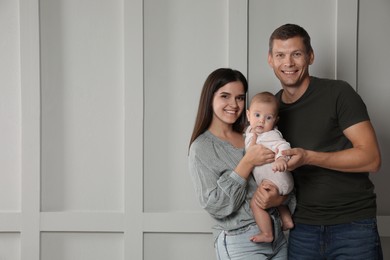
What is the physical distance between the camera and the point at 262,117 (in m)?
1.73

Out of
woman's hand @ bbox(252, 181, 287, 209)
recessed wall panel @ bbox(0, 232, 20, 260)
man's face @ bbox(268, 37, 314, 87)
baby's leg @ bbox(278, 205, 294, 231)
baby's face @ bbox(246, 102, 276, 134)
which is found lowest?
recessed wall panel @ bbox(0, 232, 20, 260)

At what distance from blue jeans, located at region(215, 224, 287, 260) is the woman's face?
44 centimetres

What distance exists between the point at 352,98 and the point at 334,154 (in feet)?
0.75

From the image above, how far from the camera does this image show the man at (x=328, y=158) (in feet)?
5.55

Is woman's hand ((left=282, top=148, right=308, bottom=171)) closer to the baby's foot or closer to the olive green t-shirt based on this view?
the olive green t-shirt

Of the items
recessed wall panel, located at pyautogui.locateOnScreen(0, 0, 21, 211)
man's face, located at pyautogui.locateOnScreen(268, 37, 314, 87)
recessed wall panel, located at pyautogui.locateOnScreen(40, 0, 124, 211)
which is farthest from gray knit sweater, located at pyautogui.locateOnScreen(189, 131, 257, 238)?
recessed wall panel, located at pyautogui.locateOnScreen(0, 0, 21, 211)

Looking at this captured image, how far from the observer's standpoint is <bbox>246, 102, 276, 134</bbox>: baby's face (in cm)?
172

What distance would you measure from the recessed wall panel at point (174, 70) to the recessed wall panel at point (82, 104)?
15cm

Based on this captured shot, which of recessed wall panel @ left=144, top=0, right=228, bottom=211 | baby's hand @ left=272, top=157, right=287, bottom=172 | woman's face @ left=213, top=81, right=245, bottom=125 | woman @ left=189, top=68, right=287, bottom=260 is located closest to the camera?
baby's hand @ left=272, top=157, right=287, bottom=172

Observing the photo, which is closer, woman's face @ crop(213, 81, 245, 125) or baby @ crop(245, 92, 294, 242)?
baby @ crop(245, 92, 294, 242)

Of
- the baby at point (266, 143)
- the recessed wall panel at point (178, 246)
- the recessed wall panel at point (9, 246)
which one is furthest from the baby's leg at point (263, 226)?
the recessed wall panel at point (9, 246)

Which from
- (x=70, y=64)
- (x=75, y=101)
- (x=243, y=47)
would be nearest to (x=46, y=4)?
(x=70, y=64)

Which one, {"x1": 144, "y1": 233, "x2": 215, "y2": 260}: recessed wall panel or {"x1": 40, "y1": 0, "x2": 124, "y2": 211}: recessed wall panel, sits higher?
{"x1": 40, "y1": 0, "x2": 124, "y2": 211}: recessed wall panel

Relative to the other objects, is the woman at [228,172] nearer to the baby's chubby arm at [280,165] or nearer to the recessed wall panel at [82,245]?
the baby's chubby arm at [280,165]
